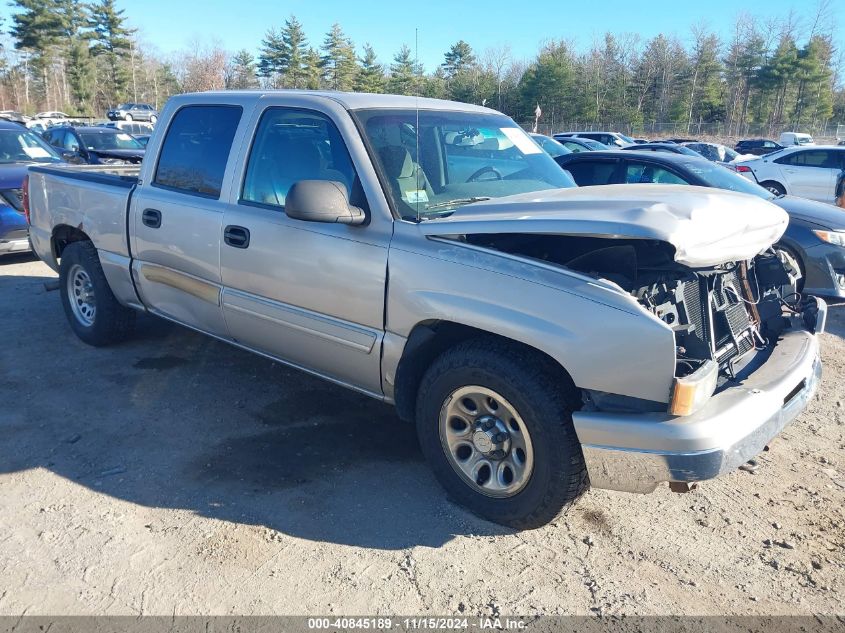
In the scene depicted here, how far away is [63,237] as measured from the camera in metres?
5.59

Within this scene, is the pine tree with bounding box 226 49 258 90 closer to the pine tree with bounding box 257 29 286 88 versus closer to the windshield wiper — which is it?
the pine tree with bounding box 257 29 286 88

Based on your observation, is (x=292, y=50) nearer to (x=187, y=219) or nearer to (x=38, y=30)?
(x=38, y=30)

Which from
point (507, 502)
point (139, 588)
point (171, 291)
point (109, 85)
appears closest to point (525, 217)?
point (507, 502)

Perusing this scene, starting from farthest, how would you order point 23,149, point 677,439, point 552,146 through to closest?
point 552,146, point 23,149, point 677,439

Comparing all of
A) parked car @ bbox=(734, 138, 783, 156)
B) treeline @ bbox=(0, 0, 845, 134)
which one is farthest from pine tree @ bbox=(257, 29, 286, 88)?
parked car @ bbox=(734, 138, 783, 156)

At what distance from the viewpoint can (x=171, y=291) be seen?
4.49 metres

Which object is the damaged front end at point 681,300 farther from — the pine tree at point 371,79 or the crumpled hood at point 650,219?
the pine tree at point 371,79

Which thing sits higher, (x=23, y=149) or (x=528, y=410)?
(x=23, y=149)

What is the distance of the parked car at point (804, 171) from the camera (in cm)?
1480

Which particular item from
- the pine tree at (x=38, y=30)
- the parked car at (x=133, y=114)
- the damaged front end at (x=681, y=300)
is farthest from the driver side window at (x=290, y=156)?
the pine tree at (x=38, y=30)

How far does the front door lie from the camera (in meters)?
3.36

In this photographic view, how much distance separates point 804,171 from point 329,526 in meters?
15.8

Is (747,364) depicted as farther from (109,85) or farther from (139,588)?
(109,85)

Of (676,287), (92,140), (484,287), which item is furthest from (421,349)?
(92,140)
